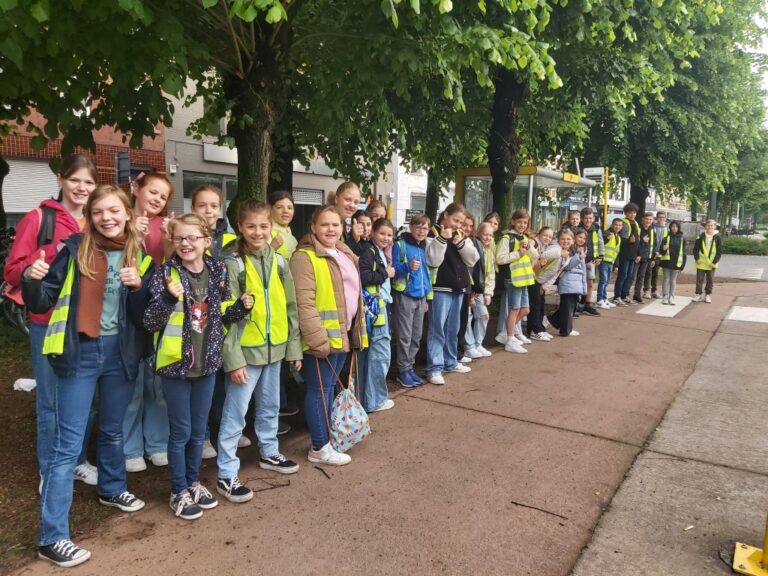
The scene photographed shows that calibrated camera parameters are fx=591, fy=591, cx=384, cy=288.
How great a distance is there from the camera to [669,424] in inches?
187

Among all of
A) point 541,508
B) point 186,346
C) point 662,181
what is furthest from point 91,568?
point 662,181

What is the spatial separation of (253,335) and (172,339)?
57 cm

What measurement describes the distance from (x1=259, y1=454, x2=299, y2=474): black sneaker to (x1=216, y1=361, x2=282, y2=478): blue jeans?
31 millimetres

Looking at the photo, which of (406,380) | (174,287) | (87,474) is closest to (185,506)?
(87,474)

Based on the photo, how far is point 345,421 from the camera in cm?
388

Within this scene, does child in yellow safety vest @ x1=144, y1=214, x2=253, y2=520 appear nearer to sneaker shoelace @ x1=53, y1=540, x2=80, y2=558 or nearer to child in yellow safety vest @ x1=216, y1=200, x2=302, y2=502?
child in yellow safety vest @ x1=216, y1=200, x2=302, y2=502

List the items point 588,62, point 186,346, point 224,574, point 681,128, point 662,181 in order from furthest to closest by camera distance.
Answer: point 662,181 < point 681,128 < point 588,62 < point 186,346 < point 224,574

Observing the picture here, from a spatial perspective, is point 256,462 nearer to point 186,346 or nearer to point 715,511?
point 186,346

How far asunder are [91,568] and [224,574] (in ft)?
2.00

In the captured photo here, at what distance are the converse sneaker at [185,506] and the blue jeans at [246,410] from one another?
26 cm

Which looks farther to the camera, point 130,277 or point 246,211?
point 246,211

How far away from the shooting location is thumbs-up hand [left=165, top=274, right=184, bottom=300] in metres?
2.96

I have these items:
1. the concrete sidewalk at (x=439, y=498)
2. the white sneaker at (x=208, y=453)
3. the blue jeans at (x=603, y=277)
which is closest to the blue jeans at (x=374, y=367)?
the concrete sidewalk at (x=439, y=498)

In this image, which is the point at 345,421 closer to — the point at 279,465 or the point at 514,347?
the point at 279,465
